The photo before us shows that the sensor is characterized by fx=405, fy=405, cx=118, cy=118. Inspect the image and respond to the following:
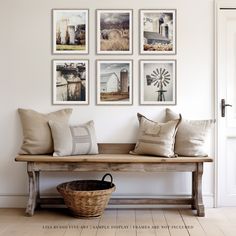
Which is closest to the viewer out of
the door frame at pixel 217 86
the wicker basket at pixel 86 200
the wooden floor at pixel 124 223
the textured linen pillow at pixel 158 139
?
the wooden floor at pixel 124 223

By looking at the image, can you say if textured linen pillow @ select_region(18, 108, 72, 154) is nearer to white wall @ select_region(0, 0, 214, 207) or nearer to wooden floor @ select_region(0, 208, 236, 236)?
white wall @ select_region(0, 0, 214, 207)

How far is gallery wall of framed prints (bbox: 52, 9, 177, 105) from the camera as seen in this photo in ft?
14.6

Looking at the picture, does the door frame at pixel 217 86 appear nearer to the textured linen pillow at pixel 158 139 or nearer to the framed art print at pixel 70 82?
the textured linen pillow at pixel 158 139

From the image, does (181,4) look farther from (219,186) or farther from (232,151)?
(219,186)

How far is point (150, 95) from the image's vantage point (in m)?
4.48

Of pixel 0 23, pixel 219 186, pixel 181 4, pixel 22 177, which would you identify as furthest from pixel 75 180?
pixel 181 4

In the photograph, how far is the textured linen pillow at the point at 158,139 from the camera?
13.4 feet

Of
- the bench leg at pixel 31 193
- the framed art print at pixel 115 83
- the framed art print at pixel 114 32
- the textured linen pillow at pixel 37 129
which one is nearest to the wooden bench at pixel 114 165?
the bench leg at pixel 31 193

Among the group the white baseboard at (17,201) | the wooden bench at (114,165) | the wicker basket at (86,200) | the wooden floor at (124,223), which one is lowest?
the wooden floor at (124,223)

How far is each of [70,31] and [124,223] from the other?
2135 mm

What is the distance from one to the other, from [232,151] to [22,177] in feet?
7.75

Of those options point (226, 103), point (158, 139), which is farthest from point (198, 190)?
point (226, 103)

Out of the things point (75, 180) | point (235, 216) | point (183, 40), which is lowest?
point (235, 216)

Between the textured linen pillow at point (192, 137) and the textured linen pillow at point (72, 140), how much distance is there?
0.89 m
